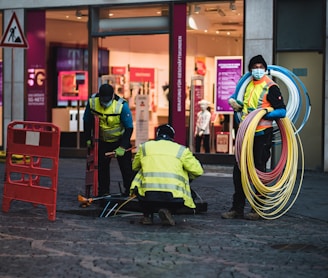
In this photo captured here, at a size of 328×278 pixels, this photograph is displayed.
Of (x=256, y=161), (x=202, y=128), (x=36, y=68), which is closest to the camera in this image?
(x=256, y=161)

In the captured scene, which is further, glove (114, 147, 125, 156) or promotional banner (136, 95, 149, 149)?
promotional banner (136, 95, 149, 149)

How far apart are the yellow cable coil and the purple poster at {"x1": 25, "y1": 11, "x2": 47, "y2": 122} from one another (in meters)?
9.52

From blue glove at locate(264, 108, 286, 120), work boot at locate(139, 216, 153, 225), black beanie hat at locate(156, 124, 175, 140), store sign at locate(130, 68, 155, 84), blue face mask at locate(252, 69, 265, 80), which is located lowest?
work boot at locate(139, 216, 153, 225)

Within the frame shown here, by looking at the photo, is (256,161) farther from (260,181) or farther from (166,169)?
(166,169)

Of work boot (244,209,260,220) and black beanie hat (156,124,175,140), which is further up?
black beanie hat (156,124,175,140)

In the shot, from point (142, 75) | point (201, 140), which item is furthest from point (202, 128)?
point (142, 75)

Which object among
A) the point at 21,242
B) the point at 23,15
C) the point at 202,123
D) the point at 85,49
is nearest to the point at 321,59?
the point at 202,123

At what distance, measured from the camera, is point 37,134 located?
1004 cm

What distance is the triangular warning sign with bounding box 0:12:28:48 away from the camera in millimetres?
15695

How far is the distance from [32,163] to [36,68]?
936cm

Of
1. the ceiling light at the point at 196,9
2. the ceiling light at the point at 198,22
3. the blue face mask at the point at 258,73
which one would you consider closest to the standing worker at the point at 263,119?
the blue face mask at the point at 258,73

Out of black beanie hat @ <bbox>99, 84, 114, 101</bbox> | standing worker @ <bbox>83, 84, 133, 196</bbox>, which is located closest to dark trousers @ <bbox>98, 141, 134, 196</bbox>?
standing worker @ <bbox>83, 84, 133, 196</bbox>

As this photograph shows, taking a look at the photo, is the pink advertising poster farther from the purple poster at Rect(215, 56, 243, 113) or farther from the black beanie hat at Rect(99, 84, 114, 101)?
the black beanie hat at Rect(99, 84, 114, 101)

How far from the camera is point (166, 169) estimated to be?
927cm
